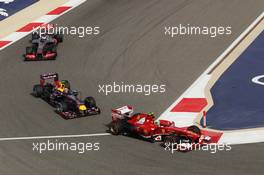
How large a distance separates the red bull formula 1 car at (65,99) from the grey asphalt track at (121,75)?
29 cm

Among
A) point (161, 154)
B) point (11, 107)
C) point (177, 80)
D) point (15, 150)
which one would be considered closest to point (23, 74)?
point (11, 107)

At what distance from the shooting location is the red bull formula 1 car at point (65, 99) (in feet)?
72.7

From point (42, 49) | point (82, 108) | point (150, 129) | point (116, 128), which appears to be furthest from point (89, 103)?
point (42, 49)

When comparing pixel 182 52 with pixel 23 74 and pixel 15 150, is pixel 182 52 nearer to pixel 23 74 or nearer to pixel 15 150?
pixel 23 74

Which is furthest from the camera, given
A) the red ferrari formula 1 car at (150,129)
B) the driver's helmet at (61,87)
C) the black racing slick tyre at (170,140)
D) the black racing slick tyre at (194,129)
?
the driver's helmet at (61,87)

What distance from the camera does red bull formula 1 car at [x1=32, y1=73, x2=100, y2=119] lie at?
2217cm

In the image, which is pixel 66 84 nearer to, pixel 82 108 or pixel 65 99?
pixel 65 99

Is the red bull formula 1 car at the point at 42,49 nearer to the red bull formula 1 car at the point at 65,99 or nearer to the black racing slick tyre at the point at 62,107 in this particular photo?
the red bull formula 1 car at the point at 65,99

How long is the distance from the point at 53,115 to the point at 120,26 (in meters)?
10.2

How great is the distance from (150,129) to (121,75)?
659cm

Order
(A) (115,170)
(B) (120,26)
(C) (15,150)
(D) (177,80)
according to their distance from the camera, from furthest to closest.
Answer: (B) (120,26)
(D) (177,80)
(C) (15,150)
(A) (115,170)

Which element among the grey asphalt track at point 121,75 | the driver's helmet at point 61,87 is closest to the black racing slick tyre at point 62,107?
the grey asphalt track at point 121,75

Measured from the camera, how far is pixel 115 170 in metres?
17.5

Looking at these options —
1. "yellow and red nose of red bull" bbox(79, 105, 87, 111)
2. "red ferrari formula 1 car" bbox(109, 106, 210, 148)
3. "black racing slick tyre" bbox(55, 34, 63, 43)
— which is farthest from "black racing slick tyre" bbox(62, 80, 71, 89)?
"black racing slick tyre" bbox(55, 34, 63, 43)
